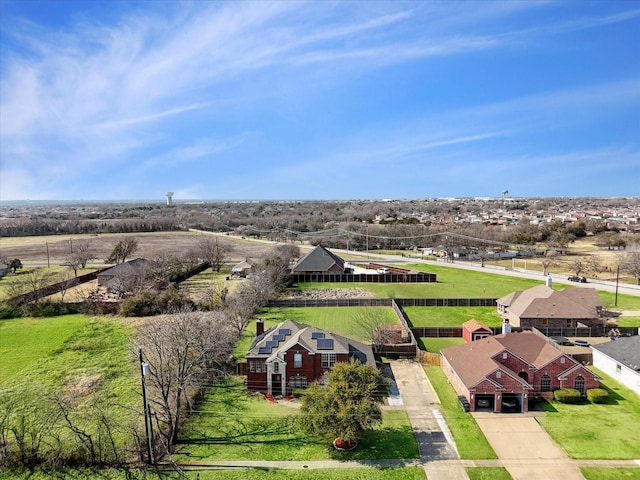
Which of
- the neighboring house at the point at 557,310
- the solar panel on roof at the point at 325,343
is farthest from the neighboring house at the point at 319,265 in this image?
the solar panel on roof at the point at 325,343

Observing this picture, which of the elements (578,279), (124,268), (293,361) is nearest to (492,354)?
(293,361)

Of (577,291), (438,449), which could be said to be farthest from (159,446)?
(577,291)

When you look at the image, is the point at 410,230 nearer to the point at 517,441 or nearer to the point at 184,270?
the point at 184,270

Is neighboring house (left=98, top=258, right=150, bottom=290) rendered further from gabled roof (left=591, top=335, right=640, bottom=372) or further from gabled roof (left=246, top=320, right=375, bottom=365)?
gabled roof (left=591, top=335, right=640, bottom=372)

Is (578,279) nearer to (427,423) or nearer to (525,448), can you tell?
(525,448)

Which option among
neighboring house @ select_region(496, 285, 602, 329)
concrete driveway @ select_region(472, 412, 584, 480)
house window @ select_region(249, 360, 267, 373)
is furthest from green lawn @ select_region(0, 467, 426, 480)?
neighboring house @ select_region(496, 285, 602, 329)
